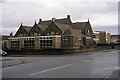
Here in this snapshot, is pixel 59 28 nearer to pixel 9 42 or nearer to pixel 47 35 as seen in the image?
pixel 47 35

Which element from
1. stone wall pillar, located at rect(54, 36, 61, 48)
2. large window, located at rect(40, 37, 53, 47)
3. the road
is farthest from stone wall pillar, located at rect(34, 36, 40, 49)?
the road

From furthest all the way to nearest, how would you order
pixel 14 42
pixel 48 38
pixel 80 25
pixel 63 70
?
pixel 80 25 < pixel 14 42 < pixel 48 38 < pixel 63 70

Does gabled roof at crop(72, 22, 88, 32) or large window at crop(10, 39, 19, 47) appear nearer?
large window at crop(10, 39, 19, 47)

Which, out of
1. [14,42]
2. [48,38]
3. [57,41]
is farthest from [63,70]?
[14,42]

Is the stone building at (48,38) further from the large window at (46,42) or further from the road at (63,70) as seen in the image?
the road at (63,70)

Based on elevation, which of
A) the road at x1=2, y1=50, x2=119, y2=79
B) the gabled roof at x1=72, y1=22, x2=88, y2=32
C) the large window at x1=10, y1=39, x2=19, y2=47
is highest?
Result: the gabled roof at x1=72, y1=22, x2=88, y2=32

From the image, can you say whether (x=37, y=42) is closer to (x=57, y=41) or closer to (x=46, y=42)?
(x=46, y=42)

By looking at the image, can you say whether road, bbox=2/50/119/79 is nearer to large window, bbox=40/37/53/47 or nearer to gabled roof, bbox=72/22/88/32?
large window, bbox=40/37/53/47

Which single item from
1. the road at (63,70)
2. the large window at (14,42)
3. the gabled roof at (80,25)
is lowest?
the road at (63,70)

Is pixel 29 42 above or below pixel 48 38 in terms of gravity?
below

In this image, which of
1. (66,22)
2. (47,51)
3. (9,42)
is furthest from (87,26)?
(47,51)

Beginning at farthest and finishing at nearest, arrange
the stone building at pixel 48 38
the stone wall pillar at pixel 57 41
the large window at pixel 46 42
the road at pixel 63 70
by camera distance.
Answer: the large window at pixel 46 42
the stone building at pixel 48 38
the stone wall pillar at pixel 57 41
the road at pixel 63 70

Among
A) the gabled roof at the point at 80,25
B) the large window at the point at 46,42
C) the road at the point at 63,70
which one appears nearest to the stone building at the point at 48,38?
the large window at the point at 46,42

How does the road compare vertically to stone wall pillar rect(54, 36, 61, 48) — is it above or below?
below
